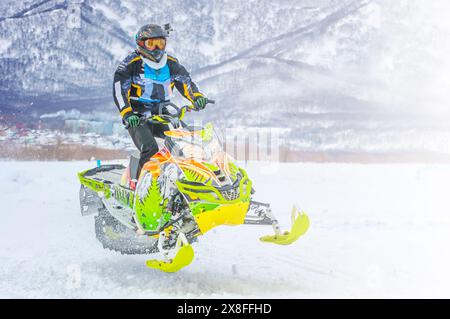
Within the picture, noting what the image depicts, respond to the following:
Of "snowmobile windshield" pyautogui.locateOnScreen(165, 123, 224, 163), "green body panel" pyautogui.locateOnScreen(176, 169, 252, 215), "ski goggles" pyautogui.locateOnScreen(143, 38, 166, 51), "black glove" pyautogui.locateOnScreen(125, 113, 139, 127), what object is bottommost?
"green body panel" pyautogui.locateOnScreen(176, 169, 252, 215)

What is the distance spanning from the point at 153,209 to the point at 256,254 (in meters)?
1.78

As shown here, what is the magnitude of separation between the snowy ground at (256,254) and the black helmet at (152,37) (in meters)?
2.32

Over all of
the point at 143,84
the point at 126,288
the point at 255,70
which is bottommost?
the point at 126,288

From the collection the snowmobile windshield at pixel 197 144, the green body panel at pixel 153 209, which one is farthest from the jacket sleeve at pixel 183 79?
the green body panel at pixel 153 209

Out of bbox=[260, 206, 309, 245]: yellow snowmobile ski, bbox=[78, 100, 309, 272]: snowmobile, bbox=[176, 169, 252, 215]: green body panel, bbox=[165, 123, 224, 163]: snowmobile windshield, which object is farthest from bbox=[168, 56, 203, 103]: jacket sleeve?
bbox=[260, 206, 309, 245]: yellow snowmobile ski

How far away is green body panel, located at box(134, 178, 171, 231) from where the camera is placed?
5.27 meters

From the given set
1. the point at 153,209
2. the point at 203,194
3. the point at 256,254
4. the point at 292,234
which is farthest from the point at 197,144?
the point at 256,254

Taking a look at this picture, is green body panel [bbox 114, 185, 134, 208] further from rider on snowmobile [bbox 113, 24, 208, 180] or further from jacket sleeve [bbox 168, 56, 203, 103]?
jacket sleeve [bbox 168, 56, 203, 103]

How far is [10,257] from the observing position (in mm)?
6328

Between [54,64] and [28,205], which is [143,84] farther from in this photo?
[54,64]

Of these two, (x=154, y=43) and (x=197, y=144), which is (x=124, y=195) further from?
(x=154, y=43)

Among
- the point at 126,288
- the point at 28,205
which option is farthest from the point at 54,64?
the point at 126,288

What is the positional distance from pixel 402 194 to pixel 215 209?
7113 millimetres

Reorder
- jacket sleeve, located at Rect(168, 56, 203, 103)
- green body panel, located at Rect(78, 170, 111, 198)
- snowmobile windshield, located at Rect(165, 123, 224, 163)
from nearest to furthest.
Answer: snowmobile windshield, located at Rect(165, 123, 224, 163)
jacket sleeve, located at Rect(168, 56, 203, 103)
green body panel, located at Rect(78, 170, 111, 198)
